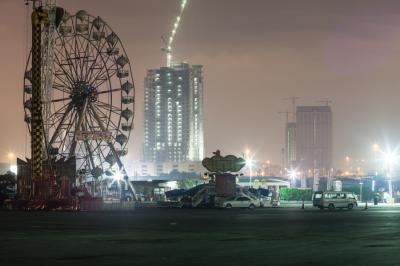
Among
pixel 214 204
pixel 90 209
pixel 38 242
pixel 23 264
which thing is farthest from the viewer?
pixel 214 204

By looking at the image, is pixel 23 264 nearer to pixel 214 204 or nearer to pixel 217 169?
pixel 214 204

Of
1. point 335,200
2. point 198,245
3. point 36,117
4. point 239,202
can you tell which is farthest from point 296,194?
point 198,245

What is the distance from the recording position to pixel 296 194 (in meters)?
106

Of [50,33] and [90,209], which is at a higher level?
[50,33]

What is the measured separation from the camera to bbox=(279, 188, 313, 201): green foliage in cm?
10419

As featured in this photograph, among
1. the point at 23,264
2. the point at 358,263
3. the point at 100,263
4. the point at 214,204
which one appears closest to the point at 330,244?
the point at 358,263

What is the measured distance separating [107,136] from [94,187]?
27.6 ft

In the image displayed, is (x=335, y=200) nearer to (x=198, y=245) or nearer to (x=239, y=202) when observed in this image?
(x=239, y=202)

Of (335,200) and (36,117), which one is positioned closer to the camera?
(36,117)

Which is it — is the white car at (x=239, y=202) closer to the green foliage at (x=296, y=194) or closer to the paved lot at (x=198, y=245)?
the paved lot at (x=198, y=245)

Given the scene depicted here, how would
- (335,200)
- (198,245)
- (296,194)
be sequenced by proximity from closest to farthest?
1. (198,245)
2. (335,200)
3. (296,194)

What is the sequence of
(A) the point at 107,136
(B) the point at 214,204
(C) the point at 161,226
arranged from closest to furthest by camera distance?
(C) the point at 161,226
(B) the point at 214,204
(A) the point at 107,136

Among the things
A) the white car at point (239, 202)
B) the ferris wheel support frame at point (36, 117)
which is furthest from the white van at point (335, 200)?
the ferris wheel support frame at point (36, 117)

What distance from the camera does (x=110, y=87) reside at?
86.8 metres
